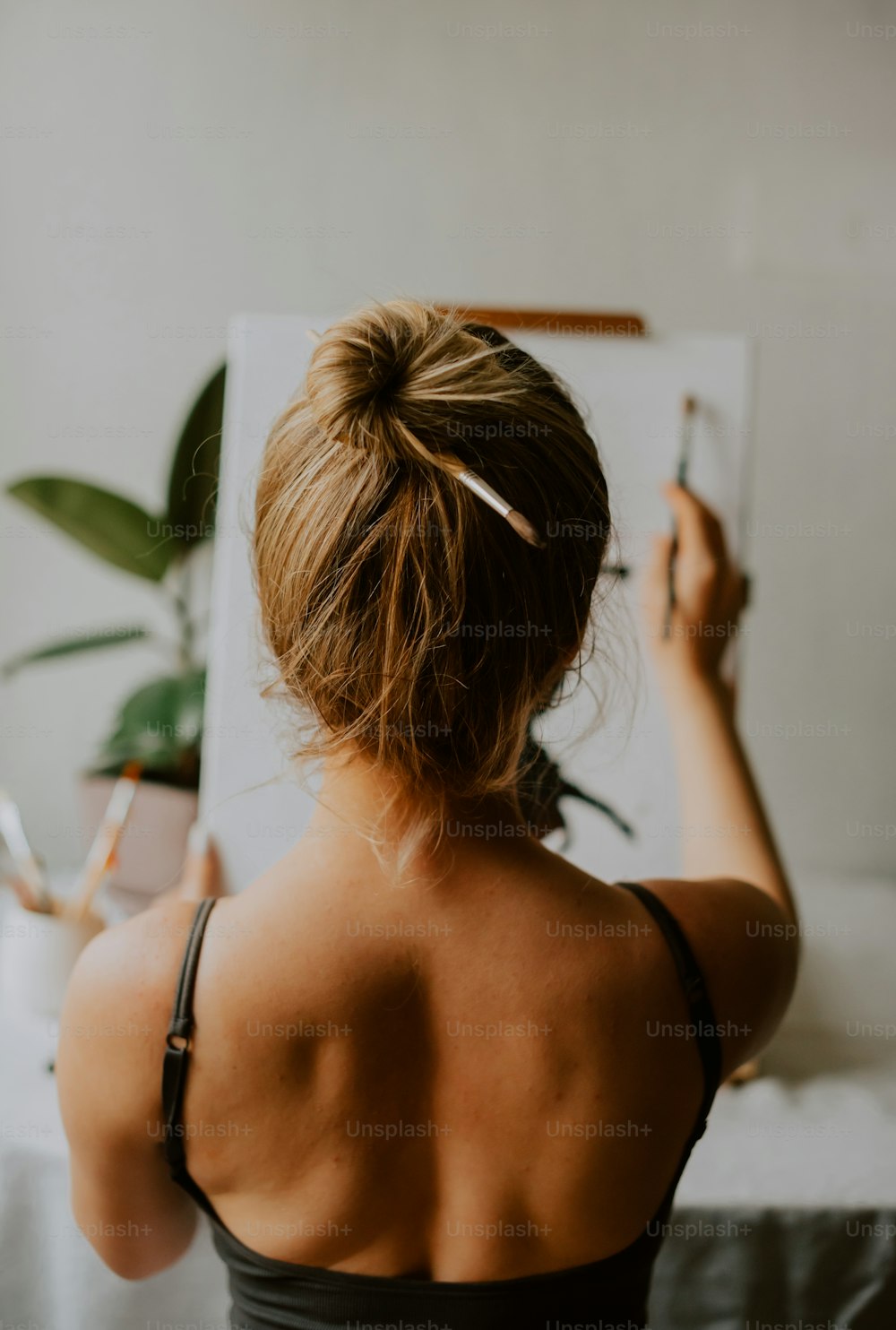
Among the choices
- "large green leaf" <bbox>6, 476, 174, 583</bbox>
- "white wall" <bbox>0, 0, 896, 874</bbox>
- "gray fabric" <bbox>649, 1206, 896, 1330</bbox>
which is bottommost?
"gray fabric" <bbox>649, 1206, 896, 1330</bbox>

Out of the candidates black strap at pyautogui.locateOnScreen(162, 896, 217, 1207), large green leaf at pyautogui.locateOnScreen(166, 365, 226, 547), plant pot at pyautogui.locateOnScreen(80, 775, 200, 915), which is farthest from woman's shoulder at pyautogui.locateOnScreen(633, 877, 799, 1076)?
large green leaf at pyautogui.locateOnScreen(166, 365, 226, 547)

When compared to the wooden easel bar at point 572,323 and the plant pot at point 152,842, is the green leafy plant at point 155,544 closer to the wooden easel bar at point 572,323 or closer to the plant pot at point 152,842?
the plant pot at point 152,842

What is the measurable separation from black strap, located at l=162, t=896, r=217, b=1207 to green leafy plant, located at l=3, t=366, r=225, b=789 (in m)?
0.64

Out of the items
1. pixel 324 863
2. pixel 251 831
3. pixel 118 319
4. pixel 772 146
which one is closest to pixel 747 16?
pixel 772 146

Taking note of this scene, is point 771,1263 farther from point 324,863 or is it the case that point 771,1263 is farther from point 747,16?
point 747,16

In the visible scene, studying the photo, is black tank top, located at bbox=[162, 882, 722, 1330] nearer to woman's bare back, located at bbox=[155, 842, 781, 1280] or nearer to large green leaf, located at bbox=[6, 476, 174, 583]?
woman's bare back, located at bbox=[155, 842, 781, 1280]

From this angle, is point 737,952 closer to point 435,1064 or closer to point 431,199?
point 435,1064

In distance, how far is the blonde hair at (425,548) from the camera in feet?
1.46

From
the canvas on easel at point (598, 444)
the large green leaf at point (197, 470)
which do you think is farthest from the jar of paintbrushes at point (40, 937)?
the large green leaf at point (197, 470)

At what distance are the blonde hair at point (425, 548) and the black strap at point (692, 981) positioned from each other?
116 millimetres

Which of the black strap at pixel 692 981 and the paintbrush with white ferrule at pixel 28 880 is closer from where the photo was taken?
the black strap at pixel 692 981

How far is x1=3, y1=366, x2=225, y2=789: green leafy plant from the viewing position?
1137mm

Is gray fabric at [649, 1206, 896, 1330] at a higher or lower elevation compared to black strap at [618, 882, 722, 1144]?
lower

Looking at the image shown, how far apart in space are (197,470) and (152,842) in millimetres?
452
